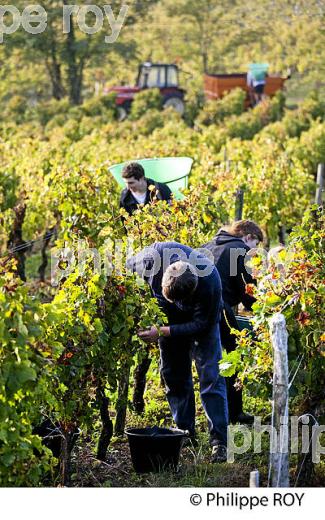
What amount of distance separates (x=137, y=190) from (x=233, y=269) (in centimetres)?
184

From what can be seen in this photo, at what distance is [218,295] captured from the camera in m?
5.74

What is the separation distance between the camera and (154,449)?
5.59m

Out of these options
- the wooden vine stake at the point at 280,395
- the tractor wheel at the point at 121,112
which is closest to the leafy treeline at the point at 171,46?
the tractor wheel at the point at 121,112

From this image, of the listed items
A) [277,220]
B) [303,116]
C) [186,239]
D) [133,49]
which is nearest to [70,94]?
[133,49]

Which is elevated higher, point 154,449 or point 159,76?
point 159,76

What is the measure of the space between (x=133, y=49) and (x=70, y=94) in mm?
2852

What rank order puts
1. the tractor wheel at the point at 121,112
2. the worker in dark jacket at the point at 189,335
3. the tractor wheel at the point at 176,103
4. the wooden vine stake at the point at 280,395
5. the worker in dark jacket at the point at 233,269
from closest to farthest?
the wooden vine stake at the point at 280,395, the worker in dark jacket at the point at 189,335, the worker in dark jacket at the point at 233,269, the tractor wheel at the point at 121,112, the tractor wheel at the point at 176,103

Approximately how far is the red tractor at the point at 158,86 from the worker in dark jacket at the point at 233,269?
22.4 metres

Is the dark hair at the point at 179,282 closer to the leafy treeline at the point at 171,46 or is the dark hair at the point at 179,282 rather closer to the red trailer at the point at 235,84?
the red trailer at the point at 235,84

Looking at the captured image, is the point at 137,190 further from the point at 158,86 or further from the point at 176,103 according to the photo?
the point at 158,86

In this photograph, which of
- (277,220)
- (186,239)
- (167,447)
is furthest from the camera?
(277,220)

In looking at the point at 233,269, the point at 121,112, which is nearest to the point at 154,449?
the point at 233,269

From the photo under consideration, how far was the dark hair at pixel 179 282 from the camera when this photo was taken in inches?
214
